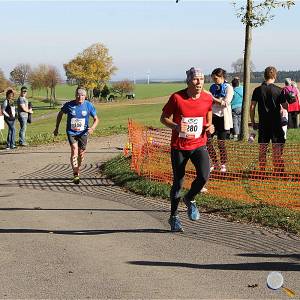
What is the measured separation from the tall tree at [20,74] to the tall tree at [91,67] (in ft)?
115

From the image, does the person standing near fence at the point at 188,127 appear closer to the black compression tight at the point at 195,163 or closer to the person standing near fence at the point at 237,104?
the black compression tight at the point at 195,163

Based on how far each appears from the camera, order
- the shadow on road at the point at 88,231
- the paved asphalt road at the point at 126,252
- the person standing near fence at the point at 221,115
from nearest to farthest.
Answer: the paved asphalt road at the point at 126,252, the shadow on road at the point at 88,231, the person standing near fence at the point at 221,115

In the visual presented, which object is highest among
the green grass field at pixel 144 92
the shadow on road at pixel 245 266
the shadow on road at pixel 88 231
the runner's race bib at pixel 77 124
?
the runner's race bib at pixel 77 124

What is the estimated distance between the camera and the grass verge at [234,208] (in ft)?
24.4

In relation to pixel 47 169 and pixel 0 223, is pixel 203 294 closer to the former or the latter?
pixel 0 223

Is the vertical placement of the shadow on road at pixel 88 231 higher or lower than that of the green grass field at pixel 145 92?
higher

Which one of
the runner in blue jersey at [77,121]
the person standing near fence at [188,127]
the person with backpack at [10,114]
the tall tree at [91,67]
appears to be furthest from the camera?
the tall tree at [91,67]

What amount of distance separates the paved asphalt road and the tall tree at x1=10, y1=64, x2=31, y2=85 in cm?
12363

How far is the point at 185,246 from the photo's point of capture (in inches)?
253

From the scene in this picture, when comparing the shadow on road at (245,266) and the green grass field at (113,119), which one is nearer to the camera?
the shadow on road at (245,266)

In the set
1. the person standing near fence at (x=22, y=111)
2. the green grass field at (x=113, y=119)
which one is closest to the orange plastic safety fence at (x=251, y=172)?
the green grass field at (x=113, y=119)

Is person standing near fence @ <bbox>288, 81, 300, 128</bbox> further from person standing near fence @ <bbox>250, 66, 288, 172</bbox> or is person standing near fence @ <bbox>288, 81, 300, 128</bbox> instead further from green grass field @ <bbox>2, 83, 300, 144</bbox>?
person standing near fence @ <bbox>250, 66, 288, 172</bbox>

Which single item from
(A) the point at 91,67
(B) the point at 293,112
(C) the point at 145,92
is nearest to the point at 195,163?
(B) the point at 293,112

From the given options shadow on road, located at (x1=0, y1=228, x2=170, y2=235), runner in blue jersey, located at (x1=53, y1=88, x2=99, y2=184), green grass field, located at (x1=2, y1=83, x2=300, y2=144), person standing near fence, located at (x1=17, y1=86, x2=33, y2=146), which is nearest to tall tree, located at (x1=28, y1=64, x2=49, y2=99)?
green grass field, located at (x1=2, y1=83, x2=300, y2=144)
